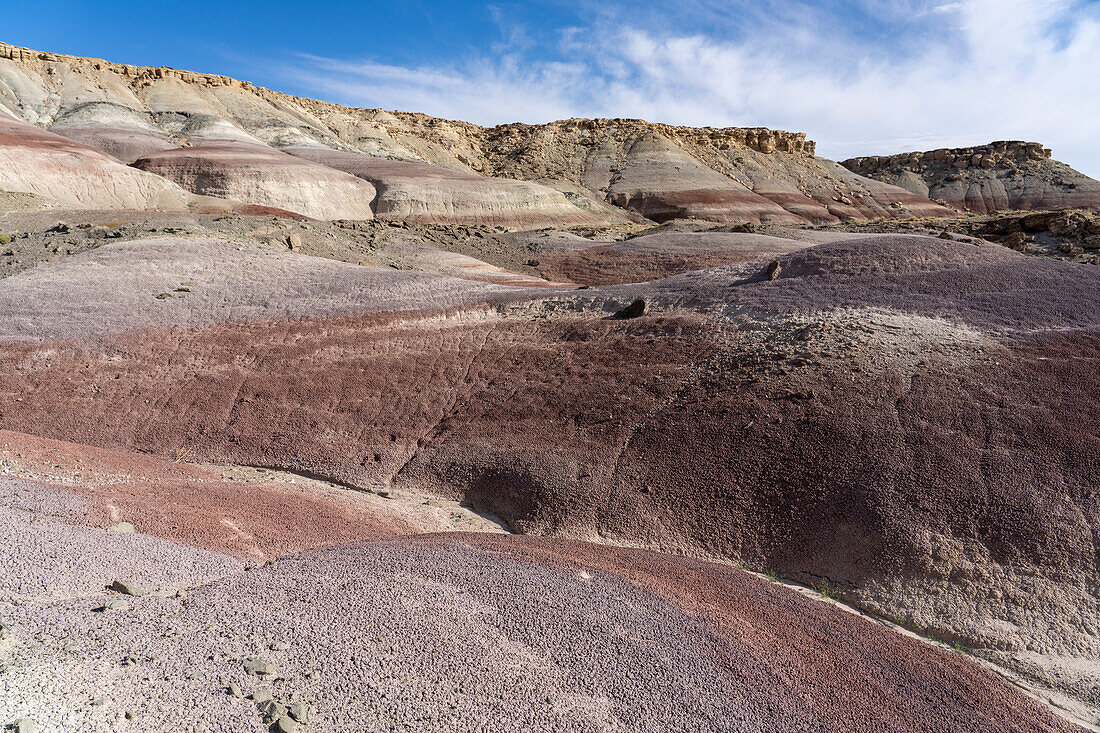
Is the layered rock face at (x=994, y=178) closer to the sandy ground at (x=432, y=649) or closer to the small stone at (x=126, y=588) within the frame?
the sandy ground at (x=432, y=649)

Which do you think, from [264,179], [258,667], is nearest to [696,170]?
[264,179]

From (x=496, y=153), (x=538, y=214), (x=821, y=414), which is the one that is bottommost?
(x=821, y=414)

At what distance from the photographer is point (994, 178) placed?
263 feet

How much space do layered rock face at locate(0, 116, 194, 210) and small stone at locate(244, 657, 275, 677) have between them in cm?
3268

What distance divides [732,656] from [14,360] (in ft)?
45.4

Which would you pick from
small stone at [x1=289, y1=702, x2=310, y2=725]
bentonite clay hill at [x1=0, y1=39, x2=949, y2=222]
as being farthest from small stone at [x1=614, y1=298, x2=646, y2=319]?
bentonite clay hill at [x1=0, y1=39, x2=949, y2=222]

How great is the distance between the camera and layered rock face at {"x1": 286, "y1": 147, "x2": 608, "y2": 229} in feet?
144

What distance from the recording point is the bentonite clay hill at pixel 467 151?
4609cm

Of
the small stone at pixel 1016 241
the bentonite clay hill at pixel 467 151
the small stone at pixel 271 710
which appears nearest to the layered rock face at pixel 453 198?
the bentonite clay hill at pixel 467 151

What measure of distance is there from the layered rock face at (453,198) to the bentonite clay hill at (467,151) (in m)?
0.11

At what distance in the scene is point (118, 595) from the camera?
172 inches

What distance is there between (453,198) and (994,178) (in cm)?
7335

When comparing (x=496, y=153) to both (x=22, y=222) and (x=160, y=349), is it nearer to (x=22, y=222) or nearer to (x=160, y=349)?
(x=22, y=222)

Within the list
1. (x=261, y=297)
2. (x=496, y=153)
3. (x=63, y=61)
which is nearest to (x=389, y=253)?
(x=261, y=297)
